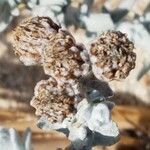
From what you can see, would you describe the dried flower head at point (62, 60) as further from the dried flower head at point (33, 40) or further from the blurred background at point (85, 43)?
the blurred background at point (85, 43)

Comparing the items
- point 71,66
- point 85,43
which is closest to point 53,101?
point 71,66

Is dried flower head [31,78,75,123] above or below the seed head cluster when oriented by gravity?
below

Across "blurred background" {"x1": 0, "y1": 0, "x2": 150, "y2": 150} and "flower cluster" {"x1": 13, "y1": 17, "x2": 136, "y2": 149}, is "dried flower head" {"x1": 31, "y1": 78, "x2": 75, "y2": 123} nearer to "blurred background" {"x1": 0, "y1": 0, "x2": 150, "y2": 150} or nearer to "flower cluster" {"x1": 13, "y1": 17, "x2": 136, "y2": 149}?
"flower cluster" {"x1": 13, "y1": 17, "x2": 136, "y2": 149}

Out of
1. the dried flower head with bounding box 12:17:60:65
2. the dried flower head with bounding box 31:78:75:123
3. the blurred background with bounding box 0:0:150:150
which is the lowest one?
the dried flower head with bounding box 31:78:75:123

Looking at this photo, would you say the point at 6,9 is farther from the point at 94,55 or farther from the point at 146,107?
the point at 94,55

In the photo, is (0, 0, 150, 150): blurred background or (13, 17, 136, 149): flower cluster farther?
(0, 0, 150, 150): blurred background

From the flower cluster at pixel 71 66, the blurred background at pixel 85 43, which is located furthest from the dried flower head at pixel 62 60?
the blurred background at pixel 85 43

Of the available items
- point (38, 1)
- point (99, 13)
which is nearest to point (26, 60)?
point (38, 1)

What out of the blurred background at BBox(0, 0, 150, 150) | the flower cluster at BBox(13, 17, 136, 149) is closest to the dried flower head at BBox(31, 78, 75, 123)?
the flower cluster at BBox(13, 17, 136, 149)

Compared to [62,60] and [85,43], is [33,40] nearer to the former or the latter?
[62,60]
